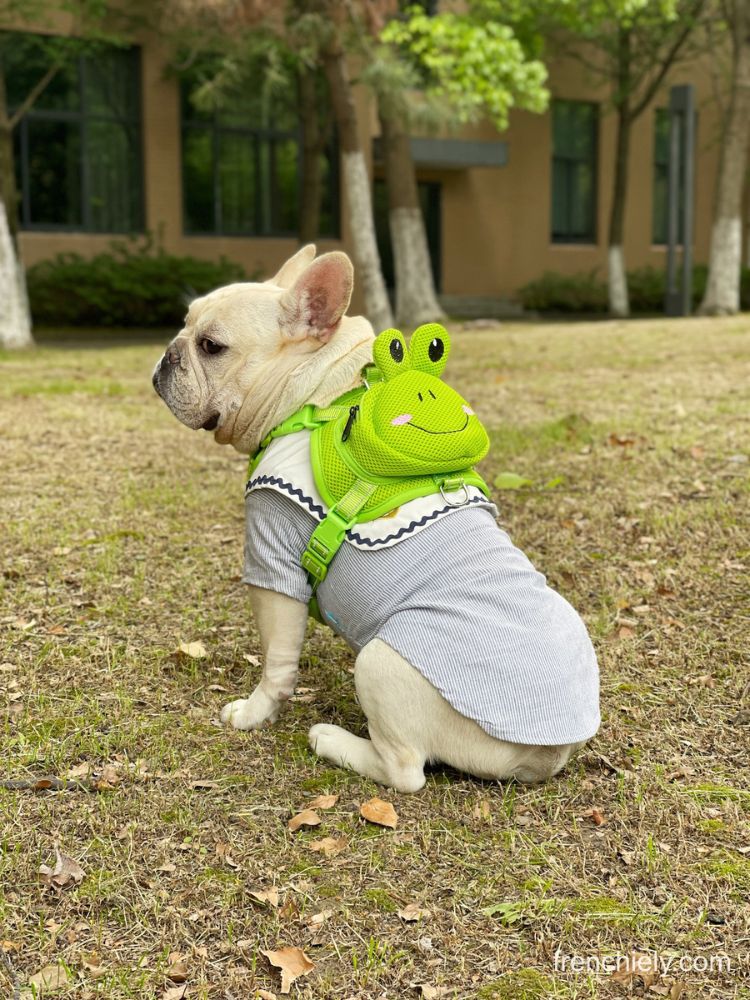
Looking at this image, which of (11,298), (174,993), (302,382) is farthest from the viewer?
(11,298)

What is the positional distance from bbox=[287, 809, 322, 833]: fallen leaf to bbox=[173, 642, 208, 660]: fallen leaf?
1.23 m

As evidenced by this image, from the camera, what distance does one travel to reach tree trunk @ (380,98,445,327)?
19086mm

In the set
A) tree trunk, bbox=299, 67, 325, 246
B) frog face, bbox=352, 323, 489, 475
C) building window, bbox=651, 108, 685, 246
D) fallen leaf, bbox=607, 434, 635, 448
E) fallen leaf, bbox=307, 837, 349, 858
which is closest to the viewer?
fallen leaf, bbox=307, 837, 349, 858

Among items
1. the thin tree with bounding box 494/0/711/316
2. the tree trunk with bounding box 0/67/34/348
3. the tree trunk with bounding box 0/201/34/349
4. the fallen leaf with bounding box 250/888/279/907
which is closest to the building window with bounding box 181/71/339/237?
the thin tree with bounding box 494/0/711/316

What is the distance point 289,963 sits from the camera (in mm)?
2350

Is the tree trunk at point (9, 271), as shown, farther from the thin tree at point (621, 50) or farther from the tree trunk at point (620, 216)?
the tree trunk at point (620, 216)

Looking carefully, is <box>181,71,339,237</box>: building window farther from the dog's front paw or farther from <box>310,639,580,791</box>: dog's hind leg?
<box>310,639,580,791</box>: dog's hind leg

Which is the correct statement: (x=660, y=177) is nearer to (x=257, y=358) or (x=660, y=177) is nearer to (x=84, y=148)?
(x=84, y=148)

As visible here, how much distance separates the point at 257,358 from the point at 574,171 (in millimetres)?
28844

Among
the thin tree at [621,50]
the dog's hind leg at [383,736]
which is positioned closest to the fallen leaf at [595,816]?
the dog's hind leg at [383,736]

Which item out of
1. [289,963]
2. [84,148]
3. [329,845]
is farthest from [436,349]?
[84,148]

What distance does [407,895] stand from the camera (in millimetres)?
2604

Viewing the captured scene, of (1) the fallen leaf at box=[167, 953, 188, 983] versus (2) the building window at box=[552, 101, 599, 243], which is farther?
(2) the building window at box=[552, 101, 599, 243]

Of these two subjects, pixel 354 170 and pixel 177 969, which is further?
pixel 354 170
